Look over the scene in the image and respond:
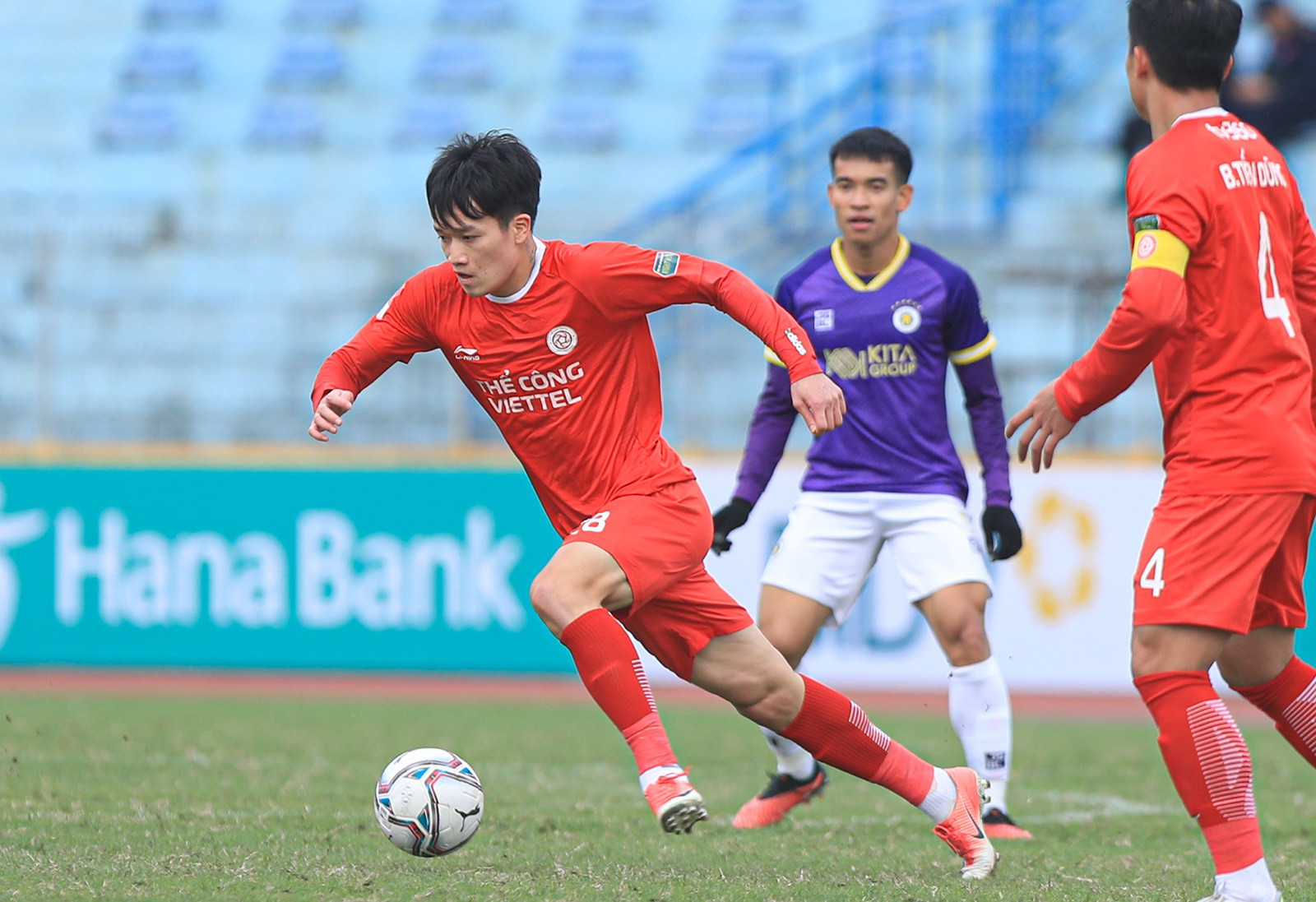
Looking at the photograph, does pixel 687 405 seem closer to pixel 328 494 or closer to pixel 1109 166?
pixel 328 494

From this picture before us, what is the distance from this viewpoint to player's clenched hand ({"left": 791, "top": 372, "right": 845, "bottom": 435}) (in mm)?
4402

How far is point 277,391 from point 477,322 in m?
7.46

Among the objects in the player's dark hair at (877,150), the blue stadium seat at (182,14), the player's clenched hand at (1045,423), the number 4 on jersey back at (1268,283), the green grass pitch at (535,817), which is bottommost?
the green grass pitch at (535,817)

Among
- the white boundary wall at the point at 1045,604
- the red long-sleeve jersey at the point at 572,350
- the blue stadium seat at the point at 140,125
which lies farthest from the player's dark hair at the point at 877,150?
the blue stadium seat at the point at 140,125

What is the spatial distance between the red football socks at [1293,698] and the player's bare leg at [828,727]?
91 cm

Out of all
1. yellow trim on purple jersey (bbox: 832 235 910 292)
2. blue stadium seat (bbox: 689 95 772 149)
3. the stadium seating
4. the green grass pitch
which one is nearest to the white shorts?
yellow trim on purple jersey (bbox: 832 235 910 292)

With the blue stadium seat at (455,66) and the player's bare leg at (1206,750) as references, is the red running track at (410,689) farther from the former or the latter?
the blue stadium seat at (455,66)

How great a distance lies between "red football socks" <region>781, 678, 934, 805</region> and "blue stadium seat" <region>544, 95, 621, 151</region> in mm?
12511

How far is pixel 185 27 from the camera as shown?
18312mm

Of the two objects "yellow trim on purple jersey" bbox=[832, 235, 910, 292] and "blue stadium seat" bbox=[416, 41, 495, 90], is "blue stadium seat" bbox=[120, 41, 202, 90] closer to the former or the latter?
"blue stadium seat" bbox=[416, 41, 495, 90]

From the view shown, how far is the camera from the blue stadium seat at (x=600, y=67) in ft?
57.3

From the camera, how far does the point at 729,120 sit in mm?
16781

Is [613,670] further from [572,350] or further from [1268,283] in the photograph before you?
[1268,283]

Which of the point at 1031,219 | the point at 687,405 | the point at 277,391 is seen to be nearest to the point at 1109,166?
the point at 1031,219
